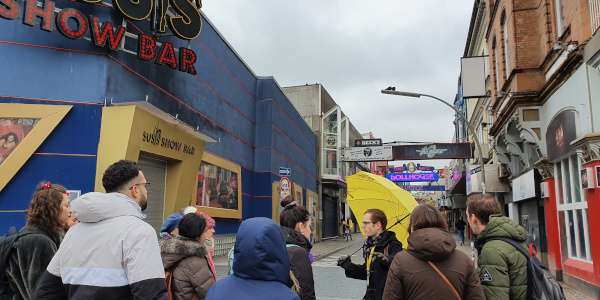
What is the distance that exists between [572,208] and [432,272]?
33.6 feet

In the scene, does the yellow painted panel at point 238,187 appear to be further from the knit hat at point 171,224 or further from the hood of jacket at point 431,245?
the hood of jacket at point 431,245

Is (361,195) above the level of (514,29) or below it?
below

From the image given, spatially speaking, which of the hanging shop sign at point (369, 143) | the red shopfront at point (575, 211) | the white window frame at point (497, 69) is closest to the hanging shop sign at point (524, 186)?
the red shopfront at point (575, 211)

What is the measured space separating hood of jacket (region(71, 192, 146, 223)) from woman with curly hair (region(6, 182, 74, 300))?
1.01 m

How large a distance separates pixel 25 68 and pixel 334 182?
2869cm

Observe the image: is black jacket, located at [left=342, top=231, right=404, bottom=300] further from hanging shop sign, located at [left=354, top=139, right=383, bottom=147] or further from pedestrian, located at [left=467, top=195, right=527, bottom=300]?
hanging shop sign, located at [left=354, top=139, right=383, bottom=147]

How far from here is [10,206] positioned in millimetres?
9602

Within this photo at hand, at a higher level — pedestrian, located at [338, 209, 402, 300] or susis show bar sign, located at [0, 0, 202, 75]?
susis show bar sign, located at [0, 0, 202, 75]

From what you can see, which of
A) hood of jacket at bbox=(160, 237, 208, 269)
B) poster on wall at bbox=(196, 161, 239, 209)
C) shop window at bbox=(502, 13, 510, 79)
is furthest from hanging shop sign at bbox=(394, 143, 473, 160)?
hood of jacket at bbox=(160, 237, 208, 269)

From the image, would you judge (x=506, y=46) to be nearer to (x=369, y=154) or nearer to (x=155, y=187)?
(x=155, y=187)

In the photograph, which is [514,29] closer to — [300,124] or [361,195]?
[361,195]

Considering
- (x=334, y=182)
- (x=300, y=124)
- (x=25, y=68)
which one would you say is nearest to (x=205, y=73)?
(x=25, y=68)

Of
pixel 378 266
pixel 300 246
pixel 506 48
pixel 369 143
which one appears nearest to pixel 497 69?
pixel 506 48

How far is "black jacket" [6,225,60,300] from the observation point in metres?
3.36
